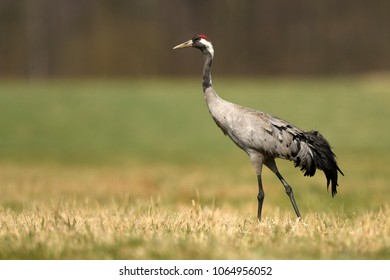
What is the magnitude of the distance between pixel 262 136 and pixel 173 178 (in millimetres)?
11155

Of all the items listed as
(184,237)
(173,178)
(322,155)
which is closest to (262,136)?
(322,155)

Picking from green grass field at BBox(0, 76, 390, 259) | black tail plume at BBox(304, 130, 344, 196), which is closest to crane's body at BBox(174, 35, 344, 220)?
black tail plume at BBox(304, 130, 344, 196)

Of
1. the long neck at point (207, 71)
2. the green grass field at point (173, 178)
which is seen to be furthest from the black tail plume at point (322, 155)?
the long neck at point (207, 71)

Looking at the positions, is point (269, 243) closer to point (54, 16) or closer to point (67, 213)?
point (67, 213)

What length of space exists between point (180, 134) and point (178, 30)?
20760mm

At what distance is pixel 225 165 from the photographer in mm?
23859

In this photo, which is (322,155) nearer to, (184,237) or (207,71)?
(207,71)

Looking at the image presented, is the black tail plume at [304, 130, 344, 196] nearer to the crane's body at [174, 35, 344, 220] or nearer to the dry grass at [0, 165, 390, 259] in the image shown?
the crane's body at [174, 35, 344, 220]

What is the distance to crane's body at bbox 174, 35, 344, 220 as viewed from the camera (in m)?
8.27

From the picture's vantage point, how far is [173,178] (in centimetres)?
1933

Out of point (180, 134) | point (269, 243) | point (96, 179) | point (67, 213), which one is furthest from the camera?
point (180, 134)

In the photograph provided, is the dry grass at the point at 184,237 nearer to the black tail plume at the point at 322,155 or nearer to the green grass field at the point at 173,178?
the green grass field at the point at 173,178

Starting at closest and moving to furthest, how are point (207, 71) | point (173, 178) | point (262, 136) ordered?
point (262, 136) → point (207, 71) → point (173, 178)
